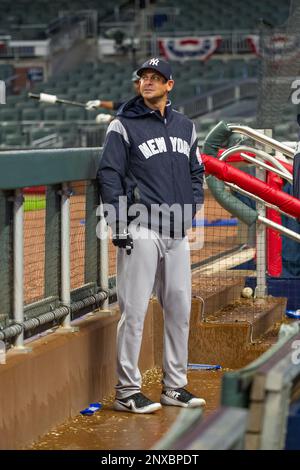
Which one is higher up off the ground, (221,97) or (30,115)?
(221,97)

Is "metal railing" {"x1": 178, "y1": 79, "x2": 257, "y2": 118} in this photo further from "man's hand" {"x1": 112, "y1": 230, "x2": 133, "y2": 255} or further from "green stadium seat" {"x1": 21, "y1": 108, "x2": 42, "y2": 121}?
"man's hand" {"x1": 112, "y1": 230, "x2": 133, "y2": 255}

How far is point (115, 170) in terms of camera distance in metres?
5.78

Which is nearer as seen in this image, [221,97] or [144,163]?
[144,163]

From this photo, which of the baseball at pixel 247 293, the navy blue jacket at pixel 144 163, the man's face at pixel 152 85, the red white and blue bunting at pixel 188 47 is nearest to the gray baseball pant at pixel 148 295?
the navy blue jacket at pixel 144 163

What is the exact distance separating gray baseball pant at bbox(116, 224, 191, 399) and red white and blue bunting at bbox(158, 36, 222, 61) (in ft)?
83.4

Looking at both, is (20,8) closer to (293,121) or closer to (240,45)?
(240,45)

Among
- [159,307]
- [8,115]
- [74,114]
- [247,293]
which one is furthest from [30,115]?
[159,307]

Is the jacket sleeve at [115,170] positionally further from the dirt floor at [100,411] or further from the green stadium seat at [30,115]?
the green stadium seat at [30,115]

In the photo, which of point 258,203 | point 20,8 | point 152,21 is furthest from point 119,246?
point 20,8

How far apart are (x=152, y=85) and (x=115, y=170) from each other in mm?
521

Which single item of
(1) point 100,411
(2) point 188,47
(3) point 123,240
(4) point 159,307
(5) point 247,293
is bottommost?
(1) point 100,411

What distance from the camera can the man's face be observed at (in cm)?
593

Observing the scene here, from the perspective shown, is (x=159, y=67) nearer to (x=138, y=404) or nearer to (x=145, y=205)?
(x=145, y=205)

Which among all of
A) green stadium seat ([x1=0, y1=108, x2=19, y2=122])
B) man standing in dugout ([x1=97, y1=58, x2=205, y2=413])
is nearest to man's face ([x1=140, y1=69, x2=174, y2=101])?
man standing in dugout ([x1=97, y1=58, x2=205, y2=413])
